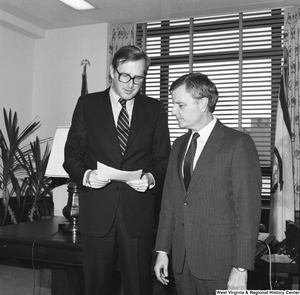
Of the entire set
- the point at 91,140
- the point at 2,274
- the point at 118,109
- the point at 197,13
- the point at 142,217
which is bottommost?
the point at 2,274

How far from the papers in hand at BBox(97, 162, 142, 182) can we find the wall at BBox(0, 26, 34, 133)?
4.56 metres

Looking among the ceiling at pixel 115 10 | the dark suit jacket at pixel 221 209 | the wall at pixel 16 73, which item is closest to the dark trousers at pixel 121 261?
the dark suit jacket at pixel 221 209

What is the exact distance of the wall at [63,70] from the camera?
21.2 feet

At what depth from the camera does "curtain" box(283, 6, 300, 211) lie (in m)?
5.38

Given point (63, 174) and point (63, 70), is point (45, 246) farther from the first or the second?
point (63, 70)

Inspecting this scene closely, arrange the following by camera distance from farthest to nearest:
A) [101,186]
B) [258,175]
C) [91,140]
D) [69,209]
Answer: [69,209]
[91,140]
[101,186]
[258,175]

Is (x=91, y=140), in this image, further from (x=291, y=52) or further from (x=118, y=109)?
(x=291, y=52)

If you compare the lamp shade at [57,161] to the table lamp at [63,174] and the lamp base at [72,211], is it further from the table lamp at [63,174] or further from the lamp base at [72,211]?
the lamp base at [72,211]

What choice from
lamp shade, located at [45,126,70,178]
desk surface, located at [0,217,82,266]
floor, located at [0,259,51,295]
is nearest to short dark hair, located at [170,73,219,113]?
desk surface, located at [0,217,82,266]

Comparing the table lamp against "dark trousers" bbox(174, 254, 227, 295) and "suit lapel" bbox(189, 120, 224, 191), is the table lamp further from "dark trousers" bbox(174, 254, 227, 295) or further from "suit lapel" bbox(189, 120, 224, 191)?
"suit lapel" bbox(189, 120, 224, 191)

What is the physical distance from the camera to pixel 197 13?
596 cm

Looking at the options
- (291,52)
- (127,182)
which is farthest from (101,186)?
(291,52)

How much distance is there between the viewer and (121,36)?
252 inches

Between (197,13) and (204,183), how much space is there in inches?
181
